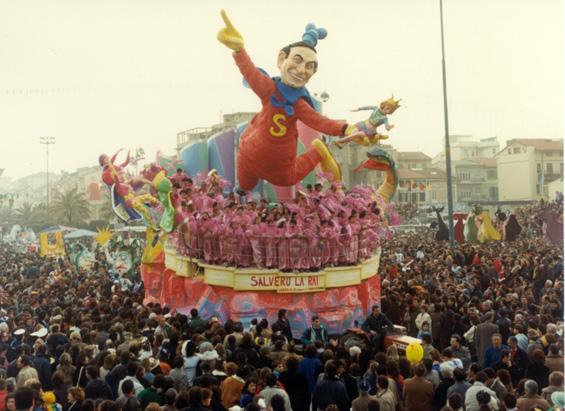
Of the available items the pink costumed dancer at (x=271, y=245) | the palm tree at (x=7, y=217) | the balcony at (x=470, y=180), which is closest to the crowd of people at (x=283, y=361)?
the pink costumed dancer at (x=271, y=245)

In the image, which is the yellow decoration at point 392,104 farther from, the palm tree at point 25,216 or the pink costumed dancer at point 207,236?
the palm tree at point 25,216

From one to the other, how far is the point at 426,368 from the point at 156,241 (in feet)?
37.5

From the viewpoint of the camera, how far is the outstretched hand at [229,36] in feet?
47.6

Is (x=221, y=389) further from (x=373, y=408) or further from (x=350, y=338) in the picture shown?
(x=350, y=338)

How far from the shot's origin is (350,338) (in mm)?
10992

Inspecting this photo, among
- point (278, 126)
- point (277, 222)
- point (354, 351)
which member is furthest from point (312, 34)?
point (354, 351)

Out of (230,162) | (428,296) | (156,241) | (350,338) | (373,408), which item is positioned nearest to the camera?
(373,408)

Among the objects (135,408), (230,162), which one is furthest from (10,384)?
(230,162)

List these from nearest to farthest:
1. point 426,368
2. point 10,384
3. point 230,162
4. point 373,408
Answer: point 373,408 < point 10,384 < point 426,368 < point 230,162

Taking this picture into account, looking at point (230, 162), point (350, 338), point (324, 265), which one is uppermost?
point (230, 162)

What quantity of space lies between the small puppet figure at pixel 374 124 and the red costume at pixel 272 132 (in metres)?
0.51

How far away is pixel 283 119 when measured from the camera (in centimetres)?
1581

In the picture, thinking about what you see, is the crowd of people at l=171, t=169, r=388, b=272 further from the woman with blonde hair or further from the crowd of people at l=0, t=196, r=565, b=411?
the woman with blonde hair

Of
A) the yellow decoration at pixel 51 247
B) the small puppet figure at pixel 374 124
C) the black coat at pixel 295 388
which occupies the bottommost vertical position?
the black coat at pixel 295 388
